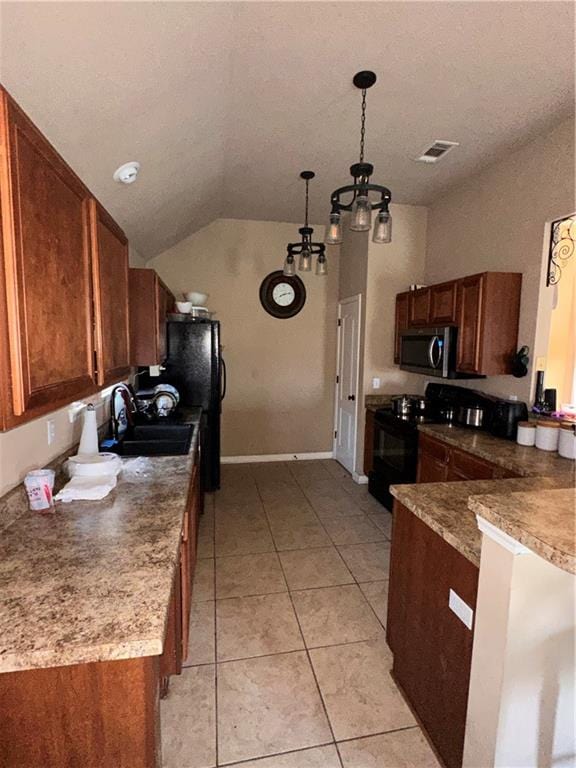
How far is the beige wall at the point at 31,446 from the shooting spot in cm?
147

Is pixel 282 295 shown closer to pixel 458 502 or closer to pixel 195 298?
pixel 195 298

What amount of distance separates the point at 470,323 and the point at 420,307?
0.75 m

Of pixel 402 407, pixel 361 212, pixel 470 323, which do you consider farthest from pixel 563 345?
pixel 361 212

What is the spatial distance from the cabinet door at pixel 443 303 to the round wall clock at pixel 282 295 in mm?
1854

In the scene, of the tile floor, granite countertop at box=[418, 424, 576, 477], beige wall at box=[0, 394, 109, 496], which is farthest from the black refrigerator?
granite countertop at box=[418, 424, 576, 477]

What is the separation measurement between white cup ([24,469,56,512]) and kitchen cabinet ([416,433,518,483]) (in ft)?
7.43

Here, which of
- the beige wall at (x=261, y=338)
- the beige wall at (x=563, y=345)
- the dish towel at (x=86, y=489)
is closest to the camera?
the dish towel at (x=86, y=489)

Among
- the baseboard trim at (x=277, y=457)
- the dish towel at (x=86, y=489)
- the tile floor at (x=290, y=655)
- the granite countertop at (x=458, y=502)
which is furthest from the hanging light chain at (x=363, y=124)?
the baseboard trim at (x=277, y=457)

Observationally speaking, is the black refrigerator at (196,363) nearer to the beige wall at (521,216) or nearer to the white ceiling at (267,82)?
the white ceiling at (267,82)

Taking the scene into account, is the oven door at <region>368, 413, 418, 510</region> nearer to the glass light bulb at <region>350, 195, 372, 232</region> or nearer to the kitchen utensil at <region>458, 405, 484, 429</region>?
the kitchen utensil at <region>458, 405, 484, 429</region>

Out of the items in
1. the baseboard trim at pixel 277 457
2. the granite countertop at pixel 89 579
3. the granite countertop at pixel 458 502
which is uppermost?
the granite countertop at pixel 458 502

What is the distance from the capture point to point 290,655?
2004 millimetres

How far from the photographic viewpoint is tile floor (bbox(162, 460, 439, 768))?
156 cm

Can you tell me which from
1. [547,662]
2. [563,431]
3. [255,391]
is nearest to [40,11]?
[547,662]
